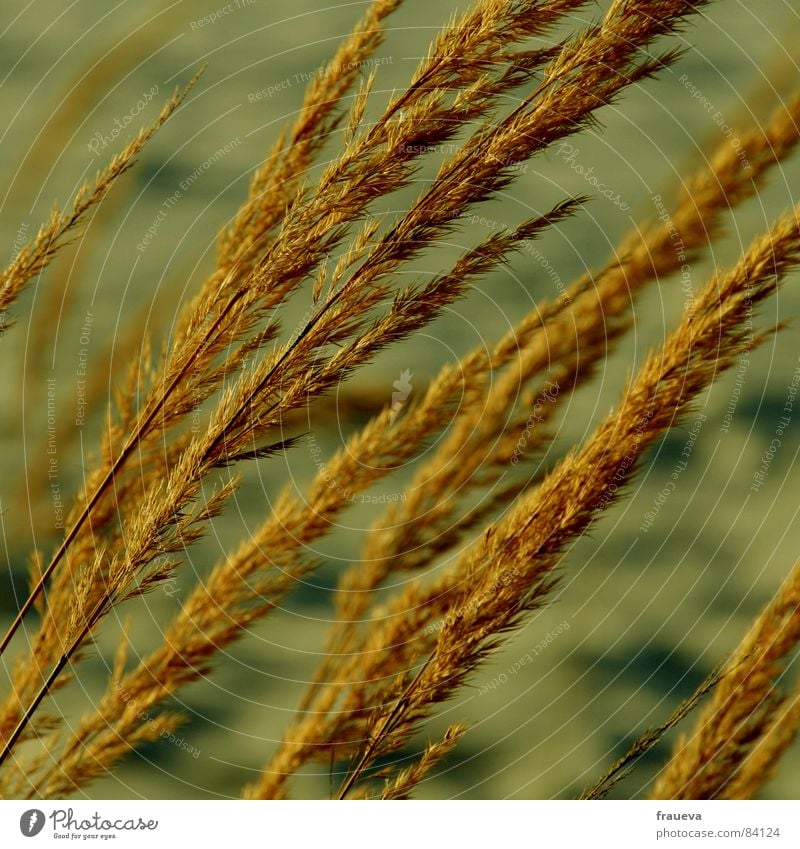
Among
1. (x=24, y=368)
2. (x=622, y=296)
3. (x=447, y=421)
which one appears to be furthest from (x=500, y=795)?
(x=24, y=368)

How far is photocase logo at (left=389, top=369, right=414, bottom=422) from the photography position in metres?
1.05

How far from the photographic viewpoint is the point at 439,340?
1068 millimetres

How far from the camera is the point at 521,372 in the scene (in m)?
1.05

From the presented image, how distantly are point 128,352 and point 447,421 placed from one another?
0.41 meters

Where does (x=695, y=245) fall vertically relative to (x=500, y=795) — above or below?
above
